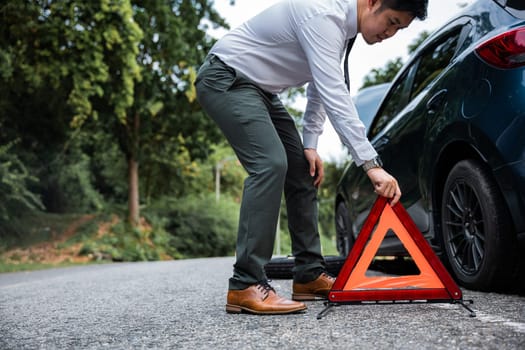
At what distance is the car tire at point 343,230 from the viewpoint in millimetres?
5758

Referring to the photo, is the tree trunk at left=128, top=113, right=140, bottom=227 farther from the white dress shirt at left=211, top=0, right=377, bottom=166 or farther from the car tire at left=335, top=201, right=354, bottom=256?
the white dress shirt at left=211, top=0, right=377, bottom=166

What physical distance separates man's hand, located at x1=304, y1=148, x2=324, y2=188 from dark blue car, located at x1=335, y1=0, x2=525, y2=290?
66 cm

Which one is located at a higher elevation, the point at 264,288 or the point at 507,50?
the point at 507,50

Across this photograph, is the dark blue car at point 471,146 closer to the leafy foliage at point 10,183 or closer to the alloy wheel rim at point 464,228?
the alloy wheel rim at point 464,228

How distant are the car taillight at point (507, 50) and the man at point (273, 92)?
38 cm

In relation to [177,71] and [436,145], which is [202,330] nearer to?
[436,145]

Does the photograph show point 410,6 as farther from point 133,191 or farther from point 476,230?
point 133,191

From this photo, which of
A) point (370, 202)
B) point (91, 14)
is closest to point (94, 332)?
point (370, 202)

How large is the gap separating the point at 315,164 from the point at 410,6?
110cm

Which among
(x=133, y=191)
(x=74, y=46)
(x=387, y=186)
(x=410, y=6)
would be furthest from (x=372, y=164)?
(x=133, y=191)

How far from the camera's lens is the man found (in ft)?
10.0

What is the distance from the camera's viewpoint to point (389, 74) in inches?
725

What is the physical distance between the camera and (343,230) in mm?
6062

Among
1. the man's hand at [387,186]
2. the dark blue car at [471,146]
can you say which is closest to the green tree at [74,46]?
the dark blue car at [471,146]
